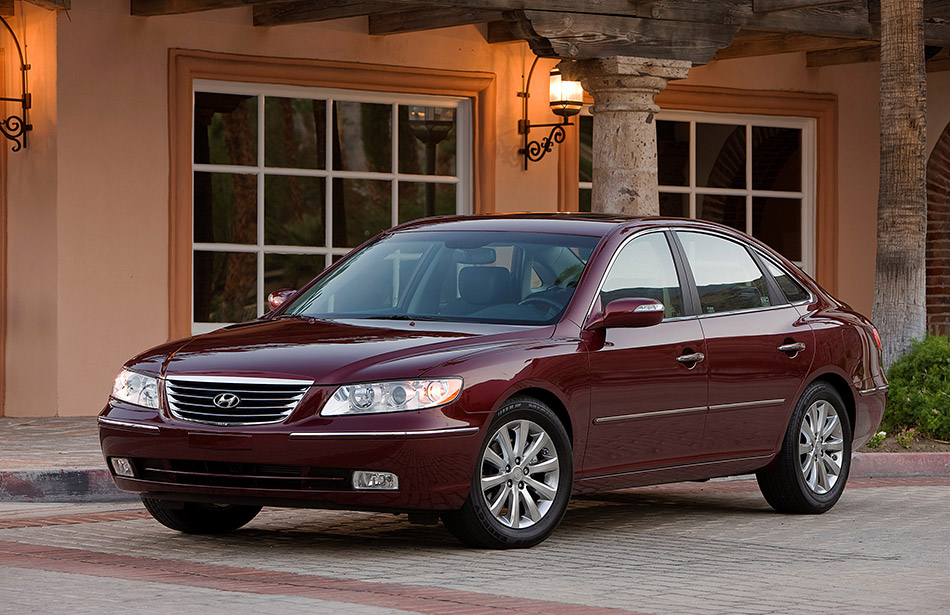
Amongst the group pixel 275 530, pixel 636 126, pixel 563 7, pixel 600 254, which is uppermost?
pixel 563 7

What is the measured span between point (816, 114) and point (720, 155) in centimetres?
126

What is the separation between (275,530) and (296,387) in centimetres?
152

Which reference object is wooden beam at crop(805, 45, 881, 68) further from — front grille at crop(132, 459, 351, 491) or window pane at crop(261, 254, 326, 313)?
front grille at crop(132, 459, 351, 491)

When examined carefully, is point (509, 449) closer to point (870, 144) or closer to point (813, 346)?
point (813, 346)

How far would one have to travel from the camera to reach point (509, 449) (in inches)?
293

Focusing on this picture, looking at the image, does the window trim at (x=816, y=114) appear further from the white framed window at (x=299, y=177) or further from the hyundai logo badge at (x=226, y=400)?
the hyundai logo badge at (x=226, y=400)

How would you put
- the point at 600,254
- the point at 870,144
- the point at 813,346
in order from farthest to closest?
1. the point at 870,144
2. the point at 813,346
3. the point at 600,254

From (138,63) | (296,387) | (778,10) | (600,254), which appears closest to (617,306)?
(600,254)

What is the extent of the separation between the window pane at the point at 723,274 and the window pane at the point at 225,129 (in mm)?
6655

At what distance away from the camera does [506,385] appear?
7.35 meters

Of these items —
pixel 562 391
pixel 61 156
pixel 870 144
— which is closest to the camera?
pixel 562 391

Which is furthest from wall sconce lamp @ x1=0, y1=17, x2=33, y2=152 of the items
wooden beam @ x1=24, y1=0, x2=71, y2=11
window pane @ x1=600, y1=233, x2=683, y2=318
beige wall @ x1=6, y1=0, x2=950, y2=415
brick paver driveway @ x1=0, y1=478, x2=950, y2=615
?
window pane @ x1=600, y1=233, x2=683, y2=318

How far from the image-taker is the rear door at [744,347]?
338 inches

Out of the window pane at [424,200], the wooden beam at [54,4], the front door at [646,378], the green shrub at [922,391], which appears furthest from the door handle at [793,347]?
the window pane at [424,200]
